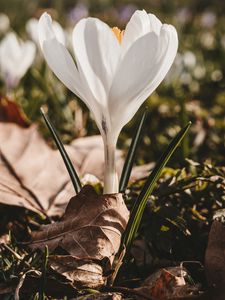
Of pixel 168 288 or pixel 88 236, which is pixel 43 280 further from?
pixel 168 288

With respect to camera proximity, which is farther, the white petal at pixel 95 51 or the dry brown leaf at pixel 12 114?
the dry brown leaf at pixel 12 114

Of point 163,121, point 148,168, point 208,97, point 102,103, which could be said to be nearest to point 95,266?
point 102,103

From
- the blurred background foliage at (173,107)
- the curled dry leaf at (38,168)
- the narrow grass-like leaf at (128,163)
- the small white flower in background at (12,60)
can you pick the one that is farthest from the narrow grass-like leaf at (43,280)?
the small white flower in background at (12,60)

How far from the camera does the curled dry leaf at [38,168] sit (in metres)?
1.75

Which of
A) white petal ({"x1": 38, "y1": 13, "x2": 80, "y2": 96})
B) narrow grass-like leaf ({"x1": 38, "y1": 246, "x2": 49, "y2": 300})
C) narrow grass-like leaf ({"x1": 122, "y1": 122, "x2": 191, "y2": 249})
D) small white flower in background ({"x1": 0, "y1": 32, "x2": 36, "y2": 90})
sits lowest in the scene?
narrow grass-like leaf ({"x1": 38, "y1": 246, "x2": 49, "y2": 300})

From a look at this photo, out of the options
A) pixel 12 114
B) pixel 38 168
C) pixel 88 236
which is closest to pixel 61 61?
pixel 88 236

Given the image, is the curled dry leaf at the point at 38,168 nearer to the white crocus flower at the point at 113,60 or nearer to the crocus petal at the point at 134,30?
the white crocus flower at the point at 113,60

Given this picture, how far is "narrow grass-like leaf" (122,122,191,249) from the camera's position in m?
1.31

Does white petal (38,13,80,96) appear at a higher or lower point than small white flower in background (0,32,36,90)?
higher

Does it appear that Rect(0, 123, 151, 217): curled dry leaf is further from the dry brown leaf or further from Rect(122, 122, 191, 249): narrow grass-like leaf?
Rect(122, 122, 191, 249): narrow grass-like leaf

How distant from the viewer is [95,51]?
4.12 feet

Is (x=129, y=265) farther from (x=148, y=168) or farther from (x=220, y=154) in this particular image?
(x=220, y=154)

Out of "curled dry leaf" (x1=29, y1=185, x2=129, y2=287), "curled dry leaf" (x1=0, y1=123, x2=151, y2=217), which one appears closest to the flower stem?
"curled dry leaf" (x1=29, y1=185, x2=129, y2=287)

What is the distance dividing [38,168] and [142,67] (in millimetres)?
852
